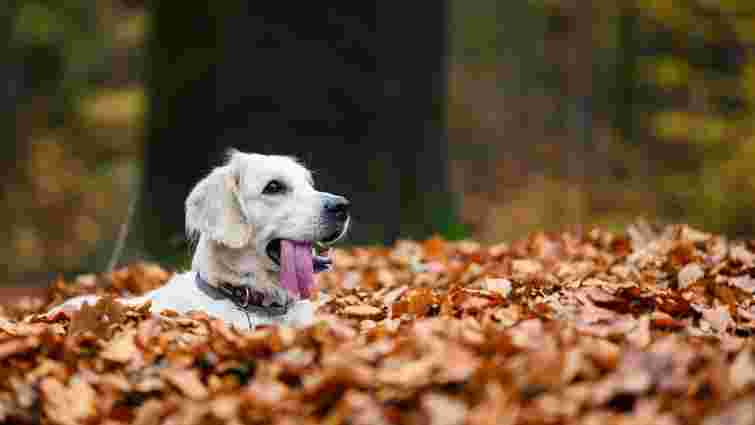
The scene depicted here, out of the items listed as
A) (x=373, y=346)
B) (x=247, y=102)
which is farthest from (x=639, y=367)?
(x=247, y=102)

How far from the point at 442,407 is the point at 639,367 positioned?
648 mm

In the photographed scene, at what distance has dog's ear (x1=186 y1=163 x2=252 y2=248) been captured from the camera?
473cm

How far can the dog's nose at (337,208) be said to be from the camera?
15.8 feet

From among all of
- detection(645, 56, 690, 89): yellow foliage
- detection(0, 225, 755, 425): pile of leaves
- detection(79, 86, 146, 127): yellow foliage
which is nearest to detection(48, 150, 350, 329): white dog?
detection(0, 225, 755, 425): pile of leaves

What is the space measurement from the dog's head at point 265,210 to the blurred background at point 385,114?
101 inches

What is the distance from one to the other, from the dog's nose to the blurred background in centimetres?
296

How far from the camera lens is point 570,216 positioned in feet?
60.8

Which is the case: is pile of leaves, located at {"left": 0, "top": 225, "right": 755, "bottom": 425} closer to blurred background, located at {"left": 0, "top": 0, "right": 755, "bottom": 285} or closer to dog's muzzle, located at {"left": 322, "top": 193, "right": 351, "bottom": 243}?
dog's muzzle, located at {"left": 322, "top": 193, "right": 351, "bottom": 243}

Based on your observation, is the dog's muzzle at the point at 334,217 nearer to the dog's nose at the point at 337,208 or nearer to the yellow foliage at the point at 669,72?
the dog's nose at the point at 337,208

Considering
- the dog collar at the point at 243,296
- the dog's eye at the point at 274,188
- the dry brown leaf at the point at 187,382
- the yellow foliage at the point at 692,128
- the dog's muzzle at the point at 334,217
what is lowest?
the yellow foliage at the point at 692,128

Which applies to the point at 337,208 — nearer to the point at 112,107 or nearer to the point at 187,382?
the point at 187,382

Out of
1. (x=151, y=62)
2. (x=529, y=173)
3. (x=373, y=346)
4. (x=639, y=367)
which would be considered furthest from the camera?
(x=529, y=173)

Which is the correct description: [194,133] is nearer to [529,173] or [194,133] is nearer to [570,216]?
[570,216]

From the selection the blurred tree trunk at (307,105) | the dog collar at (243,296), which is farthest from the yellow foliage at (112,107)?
the dog collar at (243,296)
